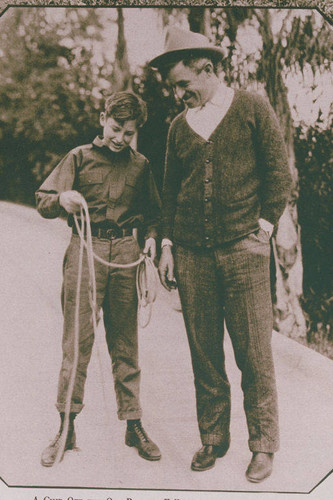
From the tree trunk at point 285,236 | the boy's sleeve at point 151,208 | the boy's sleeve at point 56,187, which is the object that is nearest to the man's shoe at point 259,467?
the tree trunk at point 285,236

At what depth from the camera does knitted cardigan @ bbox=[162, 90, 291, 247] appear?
2.19 metres

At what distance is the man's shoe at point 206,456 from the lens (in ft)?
7.95

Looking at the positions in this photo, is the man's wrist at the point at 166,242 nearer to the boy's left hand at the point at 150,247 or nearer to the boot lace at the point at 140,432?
the boy's left hand at the point at 150,247

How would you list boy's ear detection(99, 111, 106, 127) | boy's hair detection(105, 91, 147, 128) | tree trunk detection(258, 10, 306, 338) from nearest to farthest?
boy's hair detection(105, 91, 147, 128), boy's ear detection(99, 111, 106, 127), tree trunk detection(258, 10, 306, 338)

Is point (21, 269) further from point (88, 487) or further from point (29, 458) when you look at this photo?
point (88, 487)

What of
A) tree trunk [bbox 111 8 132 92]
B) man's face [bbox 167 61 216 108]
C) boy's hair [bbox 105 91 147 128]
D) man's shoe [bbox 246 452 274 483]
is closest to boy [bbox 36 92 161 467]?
boy's hair [bbox 105 91 147 128]

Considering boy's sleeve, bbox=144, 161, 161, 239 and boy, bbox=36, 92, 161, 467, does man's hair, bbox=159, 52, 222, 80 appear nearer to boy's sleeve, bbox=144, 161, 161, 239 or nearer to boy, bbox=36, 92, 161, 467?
boy, bbox=36, 92, 161, 467

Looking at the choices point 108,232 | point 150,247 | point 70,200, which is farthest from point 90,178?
point 150,247

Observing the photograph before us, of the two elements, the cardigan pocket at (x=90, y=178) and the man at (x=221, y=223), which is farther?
the cardigan pocket at (x=90, y=178)

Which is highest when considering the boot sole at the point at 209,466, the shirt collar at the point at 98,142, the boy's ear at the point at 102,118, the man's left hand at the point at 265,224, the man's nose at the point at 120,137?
the boy's ear at the point at 102,118

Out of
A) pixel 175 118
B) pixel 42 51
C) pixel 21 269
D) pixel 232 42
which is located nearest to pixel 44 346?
pixel 21 269

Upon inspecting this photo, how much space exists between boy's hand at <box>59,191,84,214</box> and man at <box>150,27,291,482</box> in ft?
1.25

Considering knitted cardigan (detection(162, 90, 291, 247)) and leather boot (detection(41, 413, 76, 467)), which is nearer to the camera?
knitted cardigan (detection(162, 90, 291, 247))

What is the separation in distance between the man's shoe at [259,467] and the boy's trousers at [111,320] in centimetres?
55
